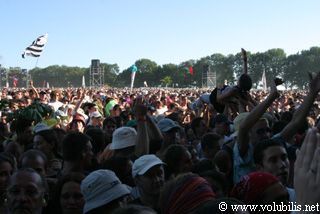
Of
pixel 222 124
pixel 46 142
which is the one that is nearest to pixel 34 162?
pixel 46 142

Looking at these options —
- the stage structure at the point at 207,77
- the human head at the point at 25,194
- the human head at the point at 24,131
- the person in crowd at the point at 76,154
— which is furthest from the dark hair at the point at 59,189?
the stage structure at the point at 207,77

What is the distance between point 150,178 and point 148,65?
127758 millimetres

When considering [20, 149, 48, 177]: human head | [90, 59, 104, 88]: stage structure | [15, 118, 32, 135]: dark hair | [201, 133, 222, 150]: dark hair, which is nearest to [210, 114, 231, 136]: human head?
[201, 133, 222, 150]: dark hair

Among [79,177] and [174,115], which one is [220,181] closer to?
[79,177]

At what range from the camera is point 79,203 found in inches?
147

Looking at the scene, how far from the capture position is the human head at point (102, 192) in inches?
134

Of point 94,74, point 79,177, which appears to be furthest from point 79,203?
point 94,74

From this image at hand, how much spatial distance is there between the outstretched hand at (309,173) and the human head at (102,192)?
191cm

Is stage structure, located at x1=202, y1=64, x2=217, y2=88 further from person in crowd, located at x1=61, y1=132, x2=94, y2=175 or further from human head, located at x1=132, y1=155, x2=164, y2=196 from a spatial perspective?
human head, located at x1=132, y1=155, x2=164, y2=196

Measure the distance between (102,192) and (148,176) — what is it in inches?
22.4

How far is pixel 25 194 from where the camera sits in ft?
11.8

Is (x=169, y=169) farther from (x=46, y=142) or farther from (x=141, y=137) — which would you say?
(x=46, y=142)

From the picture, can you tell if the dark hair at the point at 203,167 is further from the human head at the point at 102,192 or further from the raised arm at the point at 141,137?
the human head at the point at 102,192

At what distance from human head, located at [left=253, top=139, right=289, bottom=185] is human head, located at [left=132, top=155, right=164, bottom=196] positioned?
2.68ft
